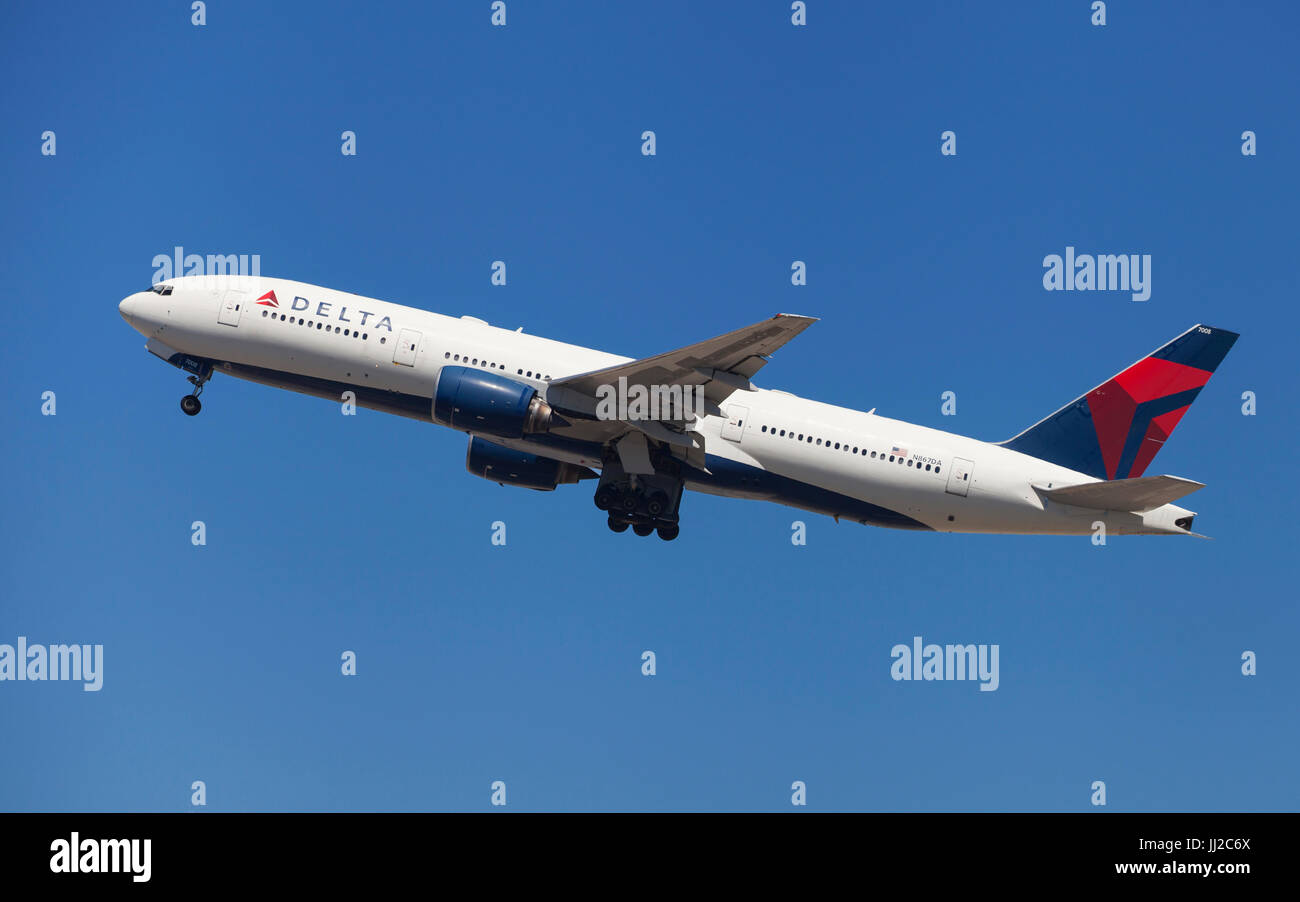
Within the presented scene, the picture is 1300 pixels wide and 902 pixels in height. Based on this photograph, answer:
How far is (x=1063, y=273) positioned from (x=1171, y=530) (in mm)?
9050

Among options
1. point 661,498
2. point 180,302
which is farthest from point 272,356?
point 661,498

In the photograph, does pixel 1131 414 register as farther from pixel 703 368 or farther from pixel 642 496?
pixel 642 496

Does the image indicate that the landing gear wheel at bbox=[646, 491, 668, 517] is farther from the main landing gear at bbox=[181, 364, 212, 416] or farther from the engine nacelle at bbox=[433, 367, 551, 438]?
the main landing gear at bbox=[181, 364, 212, 416]

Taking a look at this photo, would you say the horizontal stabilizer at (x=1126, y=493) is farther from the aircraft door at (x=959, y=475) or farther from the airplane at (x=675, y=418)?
the aircraft door at (x=959, y=475)

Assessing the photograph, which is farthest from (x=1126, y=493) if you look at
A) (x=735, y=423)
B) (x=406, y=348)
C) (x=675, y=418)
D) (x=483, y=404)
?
(x=406, y=348)

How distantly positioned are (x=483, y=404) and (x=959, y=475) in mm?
13337

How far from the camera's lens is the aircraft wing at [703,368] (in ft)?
111

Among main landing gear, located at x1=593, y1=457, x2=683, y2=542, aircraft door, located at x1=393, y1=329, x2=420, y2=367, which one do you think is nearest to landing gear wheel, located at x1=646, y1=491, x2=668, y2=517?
main landing gear, located at x1=593, y1=457, x2=683, y2=542

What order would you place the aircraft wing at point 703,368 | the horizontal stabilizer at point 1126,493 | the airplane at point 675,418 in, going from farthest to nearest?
the airplane at point 675,418 → the horizontal stabilizer at point 1126,493 → the aircraft wing at point 703,368

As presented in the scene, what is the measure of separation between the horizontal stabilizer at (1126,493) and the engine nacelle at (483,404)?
14.5 metres

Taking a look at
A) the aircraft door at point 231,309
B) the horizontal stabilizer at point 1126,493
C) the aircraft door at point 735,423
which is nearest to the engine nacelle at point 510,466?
the aircraft door at point 735,423

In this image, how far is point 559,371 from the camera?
123ft

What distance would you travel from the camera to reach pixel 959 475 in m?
37.3
